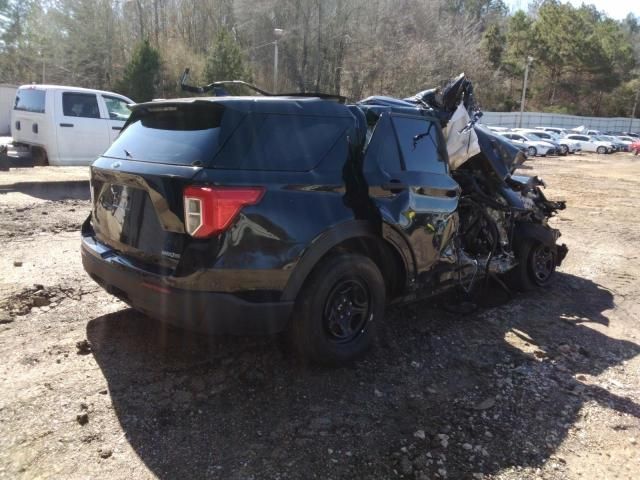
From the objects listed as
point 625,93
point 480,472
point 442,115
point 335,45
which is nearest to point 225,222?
point 480,472

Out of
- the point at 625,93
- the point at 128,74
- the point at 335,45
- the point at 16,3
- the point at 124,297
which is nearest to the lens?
the point at 124,297

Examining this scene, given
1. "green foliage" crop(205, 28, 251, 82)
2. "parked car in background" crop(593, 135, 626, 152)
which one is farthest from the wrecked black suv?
"parked car in background" crop(593, 135, 626, 152)

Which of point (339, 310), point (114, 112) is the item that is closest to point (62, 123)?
point (114, 112)

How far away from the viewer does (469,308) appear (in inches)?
202

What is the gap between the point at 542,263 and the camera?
6113 mm

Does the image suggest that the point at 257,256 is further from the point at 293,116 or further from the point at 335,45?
the point at 335,45

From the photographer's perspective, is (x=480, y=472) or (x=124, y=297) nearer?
(x=480, y=472)

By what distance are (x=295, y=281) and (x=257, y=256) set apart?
0.32 m

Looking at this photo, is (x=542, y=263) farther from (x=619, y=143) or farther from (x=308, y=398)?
(x=619, y=143)

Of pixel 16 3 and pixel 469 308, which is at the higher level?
pixel 16 3

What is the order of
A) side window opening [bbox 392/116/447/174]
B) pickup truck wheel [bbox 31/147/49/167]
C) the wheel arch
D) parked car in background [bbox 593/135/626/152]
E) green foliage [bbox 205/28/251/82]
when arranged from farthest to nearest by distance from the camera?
1. parked car in background [bbox 593/135/626/152]
2. green foliage [bbox 205/28/251/82]
3. pickup truck wheel [bbox 31/147/49/167]
4. side window opening [bbox 392/116/447/174]
5. the wheel arch

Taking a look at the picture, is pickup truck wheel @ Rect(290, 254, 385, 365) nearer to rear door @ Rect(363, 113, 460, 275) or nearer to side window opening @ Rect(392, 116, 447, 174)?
rear door @ Rect(363, 113, 460, 275)

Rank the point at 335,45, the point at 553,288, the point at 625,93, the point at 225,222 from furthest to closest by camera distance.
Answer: the point at 625,93 → the point at 335,45 → the point at 553,288 → the point at 225,222

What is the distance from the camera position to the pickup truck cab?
10.3m
